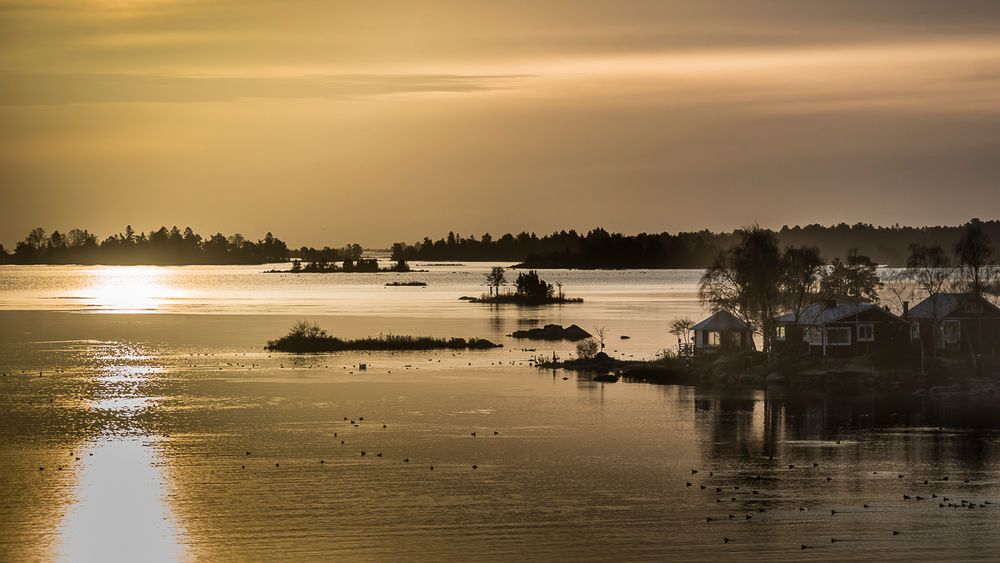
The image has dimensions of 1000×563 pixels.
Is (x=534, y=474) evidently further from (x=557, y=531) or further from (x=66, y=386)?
(x=66, y=386)

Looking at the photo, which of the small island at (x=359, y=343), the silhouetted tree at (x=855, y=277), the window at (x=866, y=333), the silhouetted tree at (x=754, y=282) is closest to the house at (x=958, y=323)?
the window at (x=866, y=333)

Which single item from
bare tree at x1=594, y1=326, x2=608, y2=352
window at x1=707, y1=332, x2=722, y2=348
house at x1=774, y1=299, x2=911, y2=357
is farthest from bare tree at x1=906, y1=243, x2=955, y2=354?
bare tree at x1=594, y1=326, x2=608, y2=352

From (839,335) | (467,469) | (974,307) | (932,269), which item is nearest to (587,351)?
(839,335)

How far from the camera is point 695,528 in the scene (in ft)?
140

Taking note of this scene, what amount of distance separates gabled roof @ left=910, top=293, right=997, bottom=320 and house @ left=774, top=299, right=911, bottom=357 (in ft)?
6.91

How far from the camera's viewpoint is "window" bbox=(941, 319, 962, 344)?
Result: 3438 inches

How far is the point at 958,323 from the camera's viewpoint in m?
87.1

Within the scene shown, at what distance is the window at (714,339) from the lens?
9338 centimetres

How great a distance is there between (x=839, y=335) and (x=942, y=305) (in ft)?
26.9

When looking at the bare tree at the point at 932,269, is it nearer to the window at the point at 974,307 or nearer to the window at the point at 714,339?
the window at the point at 974,307

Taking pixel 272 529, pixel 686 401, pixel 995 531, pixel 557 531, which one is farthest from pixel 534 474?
pixel 686 401

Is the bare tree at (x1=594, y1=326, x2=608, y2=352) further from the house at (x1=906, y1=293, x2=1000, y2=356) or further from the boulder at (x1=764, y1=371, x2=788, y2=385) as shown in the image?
the house at (x1=906, y1=293, x2=1000, y2=356)

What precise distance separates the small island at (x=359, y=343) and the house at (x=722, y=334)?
93.9 ft

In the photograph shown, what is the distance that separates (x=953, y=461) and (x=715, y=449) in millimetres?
10915
